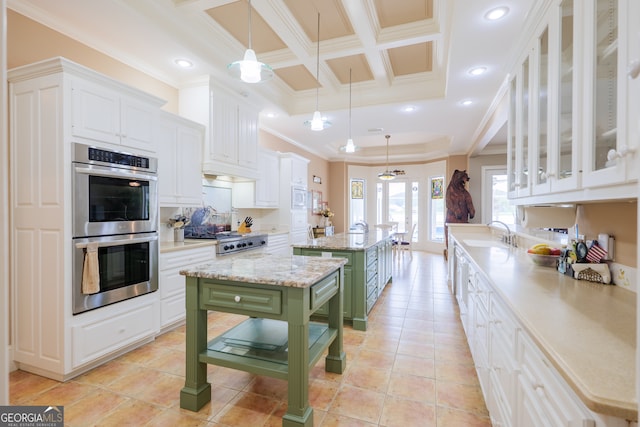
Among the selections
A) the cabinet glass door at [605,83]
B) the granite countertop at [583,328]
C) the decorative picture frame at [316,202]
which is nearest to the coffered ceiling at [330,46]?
the cabinet glass door at [605,83]

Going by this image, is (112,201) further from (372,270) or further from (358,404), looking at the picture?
(372,270)

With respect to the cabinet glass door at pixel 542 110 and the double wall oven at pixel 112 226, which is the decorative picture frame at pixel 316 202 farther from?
the cabinet glass door at pixel 542 110

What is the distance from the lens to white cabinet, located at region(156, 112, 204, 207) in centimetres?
314

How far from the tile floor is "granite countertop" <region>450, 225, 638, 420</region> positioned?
2.98 ft

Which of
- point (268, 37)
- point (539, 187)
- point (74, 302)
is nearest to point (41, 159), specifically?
point (74, 302)

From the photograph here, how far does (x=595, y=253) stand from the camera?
1.70 metres

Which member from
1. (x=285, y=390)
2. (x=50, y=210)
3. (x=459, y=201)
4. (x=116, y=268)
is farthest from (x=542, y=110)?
(x=459, y=201)

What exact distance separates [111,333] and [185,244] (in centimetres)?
111

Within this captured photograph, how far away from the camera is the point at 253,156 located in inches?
177

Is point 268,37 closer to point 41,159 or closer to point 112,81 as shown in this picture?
point 112,81

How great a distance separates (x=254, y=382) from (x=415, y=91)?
13.5ft

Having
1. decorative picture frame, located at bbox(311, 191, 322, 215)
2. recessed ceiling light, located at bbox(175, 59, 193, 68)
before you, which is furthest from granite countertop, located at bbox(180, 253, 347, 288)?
decorative picture frame, located at bbox(311, 191, 322, 215)

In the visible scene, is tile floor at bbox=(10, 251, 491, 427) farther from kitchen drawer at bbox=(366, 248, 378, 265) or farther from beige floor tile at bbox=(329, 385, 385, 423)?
kitchen drawer at bbox=(366, 248, 378, 265)

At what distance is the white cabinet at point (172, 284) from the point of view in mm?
2938
